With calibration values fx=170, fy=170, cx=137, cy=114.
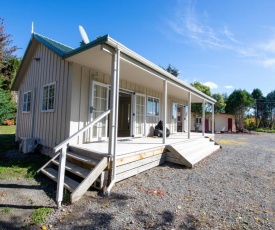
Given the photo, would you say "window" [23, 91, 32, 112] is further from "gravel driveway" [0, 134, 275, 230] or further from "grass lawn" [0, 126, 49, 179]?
"gravel driveway" [0, 134, 275, 230]

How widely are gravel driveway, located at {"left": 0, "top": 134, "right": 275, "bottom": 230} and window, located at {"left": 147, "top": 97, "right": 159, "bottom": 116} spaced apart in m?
4.31

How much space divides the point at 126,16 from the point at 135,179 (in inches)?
274

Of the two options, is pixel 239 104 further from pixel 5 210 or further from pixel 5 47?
pixel 5 47

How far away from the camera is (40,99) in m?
6.46

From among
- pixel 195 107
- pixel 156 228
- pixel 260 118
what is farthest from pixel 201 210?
pixel 260 118

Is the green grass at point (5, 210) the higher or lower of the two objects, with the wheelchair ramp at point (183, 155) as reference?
lower

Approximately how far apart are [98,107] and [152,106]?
3718mm

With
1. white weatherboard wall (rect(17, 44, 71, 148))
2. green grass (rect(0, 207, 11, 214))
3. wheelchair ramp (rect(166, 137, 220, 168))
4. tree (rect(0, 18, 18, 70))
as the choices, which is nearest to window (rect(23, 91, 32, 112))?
white weatherboard wall (rect(17, 44, 71, 148))

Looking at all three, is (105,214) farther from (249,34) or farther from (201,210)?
(249,34)

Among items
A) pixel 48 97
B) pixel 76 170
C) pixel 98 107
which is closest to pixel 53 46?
pixel 48 97

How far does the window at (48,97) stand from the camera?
5.71 metres

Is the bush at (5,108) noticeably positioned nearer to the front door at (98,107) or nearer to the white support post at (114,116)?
the front door at (98,107)

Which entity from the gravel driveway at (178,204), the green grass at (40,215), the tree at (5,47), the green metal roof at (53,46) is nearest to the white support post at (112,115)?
the gravel driveway at (178,204)

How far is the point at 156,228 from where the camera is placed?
218 centimetres
